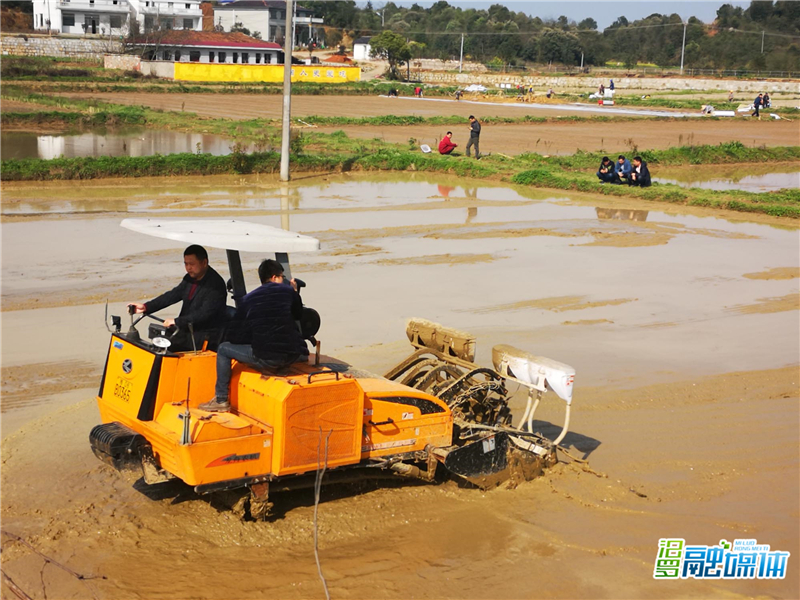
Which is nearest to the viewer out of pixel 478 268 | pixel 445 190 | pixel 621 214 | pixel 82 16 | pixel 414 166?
pixel 478 268

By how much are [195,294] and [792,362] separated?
7.84m

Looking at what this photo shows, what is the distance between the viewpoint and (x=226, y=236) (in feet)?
19.9

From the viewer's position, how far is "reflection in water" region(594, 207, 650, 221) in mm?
21641

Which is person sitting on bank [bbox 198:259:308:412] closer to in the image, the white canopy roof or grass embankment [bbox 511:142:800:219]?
the white canopy roof

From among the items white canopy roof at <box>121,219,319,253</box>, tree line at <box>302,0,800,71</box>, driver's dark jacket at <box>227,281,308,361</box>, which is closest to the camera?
white canopy roof at <box>121,219,319,253</box>

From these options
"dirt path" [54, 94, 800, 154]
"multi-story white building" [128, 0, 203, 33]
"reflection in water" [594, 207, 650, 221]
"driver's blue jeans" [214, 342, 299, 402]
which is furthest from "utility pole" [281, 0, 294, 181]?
"multi-story white building" [128, 0, 203, 33]

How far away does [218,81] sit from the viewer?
66.9 m

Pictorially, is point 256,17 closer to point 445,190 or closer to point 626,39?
point 626,39

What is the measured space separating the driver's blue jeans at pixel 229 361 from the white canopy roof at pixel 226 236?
699mm

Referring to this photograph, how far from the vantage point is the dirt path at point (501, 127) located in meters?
37.8

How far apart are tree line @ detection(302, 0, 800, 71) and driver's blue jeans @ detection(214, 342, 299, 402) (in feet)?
291

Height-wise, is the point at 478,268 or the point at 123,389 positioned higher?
the point at 123,389

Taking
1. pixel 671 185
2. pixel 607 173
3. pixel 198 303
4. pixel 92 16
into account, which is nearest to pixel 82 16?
pixel 92 16

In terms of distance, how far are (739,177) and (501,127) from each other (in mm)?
14472
